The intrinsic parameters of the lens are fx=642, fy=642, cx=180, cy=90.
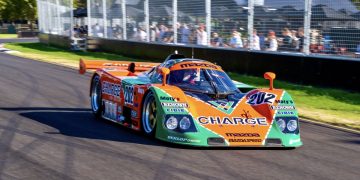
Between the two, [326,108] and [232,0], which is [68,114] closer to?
[326,108]

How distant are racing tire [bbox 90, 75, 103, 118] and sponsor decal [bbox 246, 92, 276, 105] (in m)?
3.19

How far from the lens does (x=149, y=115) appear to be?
9.30m

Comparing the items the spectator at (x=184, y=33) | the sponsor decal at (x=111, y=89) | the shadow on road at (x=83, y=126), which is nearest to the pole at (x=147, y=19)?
the spectator at (x=184, y=33)

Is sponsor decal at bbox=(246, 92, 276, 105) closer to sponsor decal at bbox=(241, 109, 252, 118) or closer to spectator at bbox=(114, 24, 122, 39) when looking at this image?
sponsor decal at bbox=(241, 109, 252, 118)

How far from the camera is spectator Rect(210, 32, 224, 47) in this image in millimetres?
21997

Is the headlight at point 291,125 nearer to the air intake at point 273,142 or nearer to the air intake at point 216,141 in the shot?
the air intake at point 273,142

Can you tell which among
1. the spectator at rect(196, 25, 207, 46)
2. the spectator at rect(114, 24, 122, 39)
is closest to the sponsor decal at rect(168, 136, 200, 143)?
the spectator at rect(196, 25, 207, 46)

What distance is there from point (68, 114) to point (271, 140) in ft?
14.9

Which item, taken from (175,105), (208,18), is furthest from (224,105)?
(208,18)

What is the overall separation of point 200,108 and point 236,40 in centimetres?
1245

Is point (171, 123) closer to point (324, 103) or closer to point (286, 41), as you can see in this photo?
point (324, 103)

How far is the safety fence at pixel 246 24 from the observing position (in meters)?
16.5

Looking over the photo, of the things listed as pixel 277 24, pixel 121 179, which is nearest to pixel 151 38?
pixel 277 24

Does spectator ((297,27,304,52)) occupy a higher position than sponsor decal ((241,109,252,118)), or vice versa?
spectator ((297,27,304,52))
